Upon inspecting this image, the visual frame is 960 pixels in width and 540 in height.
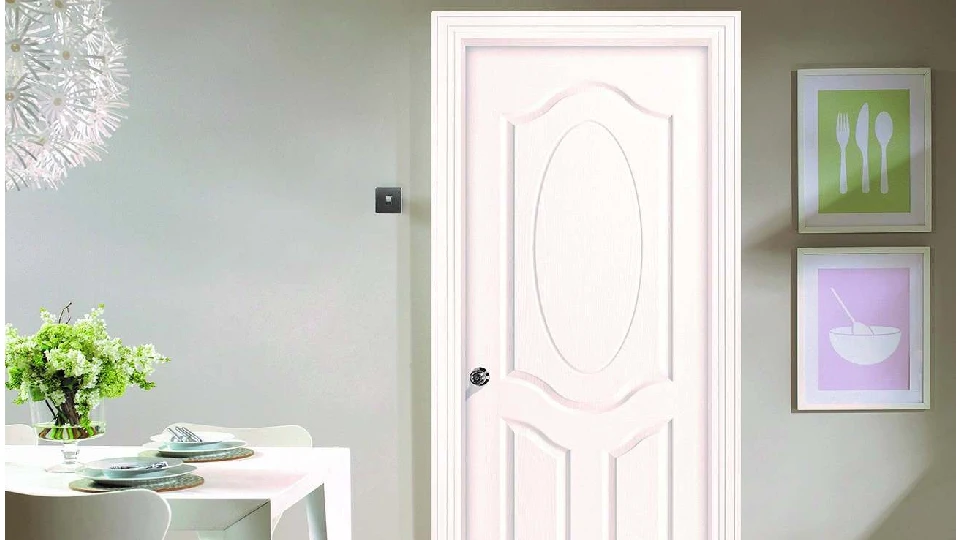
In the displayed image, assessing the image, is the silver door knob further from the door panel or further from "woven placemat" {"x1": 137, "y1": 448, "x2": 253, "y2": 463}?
"woven placemat" {"x1": 137, "y1": 448, "x2": 253, "y2": 463}

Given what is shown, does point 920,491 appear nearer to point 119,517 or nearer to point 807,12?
point 807,12

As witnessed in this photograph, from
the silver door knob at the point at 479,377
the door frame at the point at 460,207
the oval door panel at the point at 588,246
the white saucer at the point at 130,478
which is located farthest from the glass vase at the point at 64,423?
the oval door panel at the point at 588,246

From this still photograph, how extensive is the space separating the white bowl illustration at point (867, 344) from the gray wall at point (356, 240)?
0.49 feet

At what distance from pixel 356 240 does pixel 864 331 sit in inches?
65.7

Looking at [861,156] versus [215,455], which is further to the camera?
[861,156]

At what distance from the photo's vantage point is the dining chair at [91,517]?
59.2 inches

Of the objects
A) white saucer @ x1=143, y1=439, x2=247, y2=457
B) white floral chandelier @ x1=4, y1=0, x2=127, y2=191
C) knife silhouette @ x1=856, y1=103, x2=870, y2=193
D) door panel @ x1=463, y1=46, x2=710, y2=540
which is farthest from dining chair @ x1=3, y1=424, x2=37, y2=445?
knife silhouette @ x1=856, y1=103, x2=870, y2=193

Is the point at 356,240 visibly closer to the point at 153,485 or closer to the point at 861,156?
the point at 153,485

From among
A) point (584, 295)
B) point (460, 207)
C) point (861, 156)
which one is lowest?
point (584, 295)

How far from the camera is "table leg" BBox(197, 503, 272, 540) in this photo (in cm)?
170

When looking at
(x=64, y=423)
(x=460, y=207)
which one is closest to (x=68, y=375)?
(x=64, y=423)

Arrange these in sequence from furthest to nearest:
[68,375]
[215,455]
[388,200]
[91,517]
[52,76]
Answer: [388,200]
[52,76]
[215,455]
[68,375]
[91,517]

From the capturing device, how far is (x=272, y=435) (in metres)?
2.49

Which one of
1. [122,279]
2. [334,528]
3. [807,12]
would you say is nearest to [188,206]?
[122,279]
